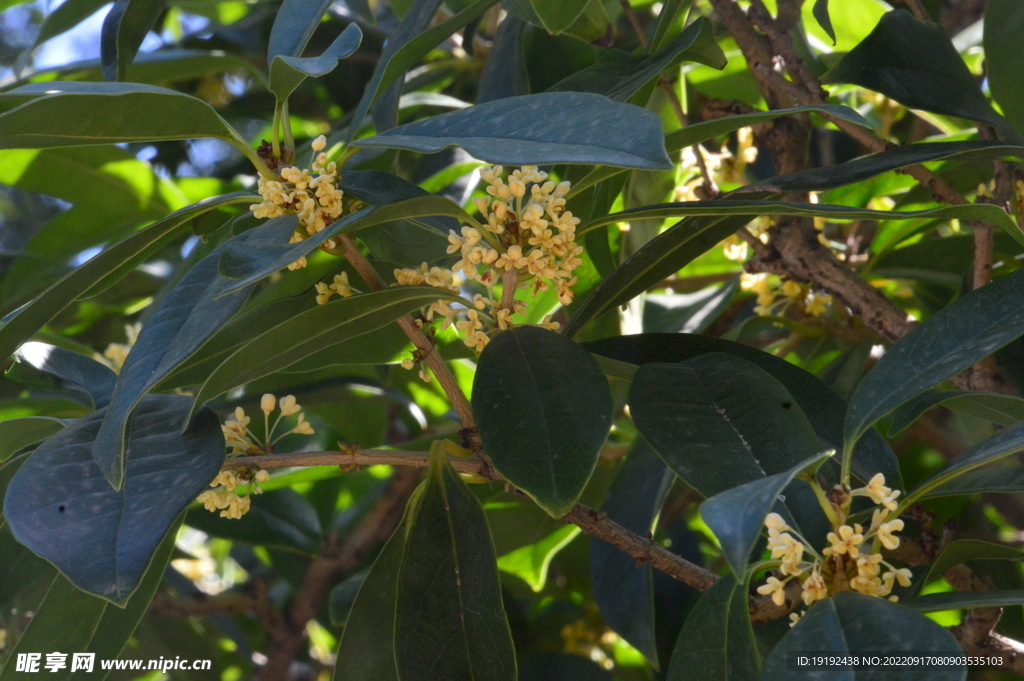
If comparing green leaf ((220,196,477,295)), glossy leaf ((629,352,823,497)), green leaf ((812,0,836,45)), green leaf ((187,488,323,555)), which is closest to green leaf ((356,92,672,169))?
green leaf ((220,196,477,295))

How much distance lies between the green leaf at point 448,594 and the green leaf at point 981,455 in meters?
0.39

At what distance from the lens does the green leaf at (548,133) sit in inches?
24.2

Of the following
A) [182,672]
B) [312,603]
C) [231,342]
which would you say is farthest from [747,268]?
[182,672]

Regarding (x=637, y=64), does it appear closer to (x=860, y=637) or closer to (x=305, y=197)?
(x=305, y=197)

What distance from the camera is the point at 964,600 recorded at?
0.70 meters

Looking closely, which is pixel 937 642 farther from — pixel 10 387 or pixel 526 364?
pixel 10 387

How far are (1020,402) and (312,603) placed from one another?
1417 mm

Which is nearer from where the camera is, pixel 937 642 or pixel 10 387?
pixel 937 642

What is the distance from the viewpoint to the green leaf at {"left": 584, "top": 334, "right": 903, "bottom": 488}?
830 mm

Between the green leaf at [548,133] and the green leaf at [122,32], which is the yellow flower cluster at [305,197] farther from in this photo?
the green leaf at [122,32]

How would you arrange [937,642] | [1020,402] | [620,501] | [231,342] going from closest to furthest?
[937,642]
[1020,402]
[231,342]
[620,501]

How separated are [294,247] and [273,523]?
111 centimetres

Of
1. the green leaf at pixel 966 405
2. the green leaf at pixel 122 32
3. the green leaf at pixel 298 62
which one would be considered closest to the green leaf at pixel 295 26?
the green leaf at pixel 298 62

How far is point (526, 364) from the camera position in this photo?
83 centimetres
